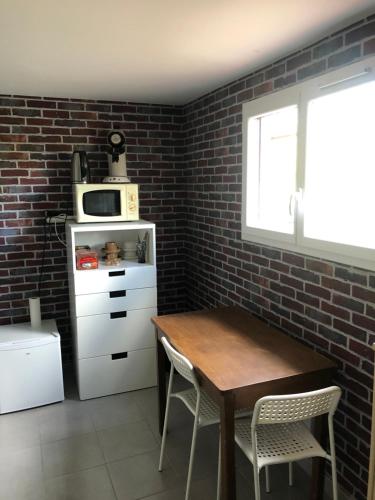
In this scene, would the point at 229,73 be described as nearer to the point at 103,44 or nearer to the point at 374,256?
the point at 103,44

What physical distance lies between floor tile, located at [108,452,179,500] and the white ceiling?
89.5 inches

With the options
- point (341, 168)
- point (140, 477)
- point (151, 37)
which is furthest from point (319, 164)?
point (140, 477)

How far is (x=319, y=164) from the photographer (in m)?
2.14

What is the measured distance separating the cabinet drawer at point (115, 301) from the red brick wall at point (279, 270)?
0.56 metres

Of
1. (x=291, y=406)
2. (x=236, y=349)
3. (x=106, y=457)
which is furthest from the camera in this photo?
(x=106, y=457)

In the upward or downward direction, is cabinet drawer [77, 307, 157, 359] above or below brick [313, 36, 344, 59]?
below

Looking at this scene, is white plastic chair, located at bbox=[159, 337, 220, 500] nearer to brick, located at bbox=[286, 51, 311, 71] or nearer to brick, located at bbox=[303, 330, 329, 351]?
brick, located at bbox=[303, 330, 329, 351]

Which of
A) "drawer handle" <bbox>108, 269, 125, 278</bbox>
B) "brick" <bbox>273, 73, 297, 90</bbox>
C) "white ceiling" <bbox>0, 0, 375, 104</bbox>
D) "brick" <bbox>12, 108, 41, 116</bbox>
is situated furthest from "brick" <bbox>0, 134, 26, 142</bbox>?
"brick" <bbox>273, 73, 297, 90</bbox>

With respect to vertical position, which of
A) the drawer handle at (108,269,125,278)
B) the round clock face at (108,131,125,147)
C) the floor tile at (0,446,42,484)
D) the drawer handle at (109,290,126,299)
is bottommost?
the floor tile at (0,446,42,484)

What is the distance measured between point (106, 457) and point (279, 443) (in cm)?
113

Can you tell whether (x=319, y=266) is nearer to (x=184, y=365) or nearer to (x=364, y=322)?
(x=364, y=322)

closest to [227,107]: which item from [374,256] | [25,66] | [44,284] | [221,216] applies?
[221,216]

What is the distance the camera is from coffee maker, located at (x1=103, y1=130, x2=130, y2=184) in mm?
3158

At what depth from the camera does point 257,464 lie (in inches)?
63.9
